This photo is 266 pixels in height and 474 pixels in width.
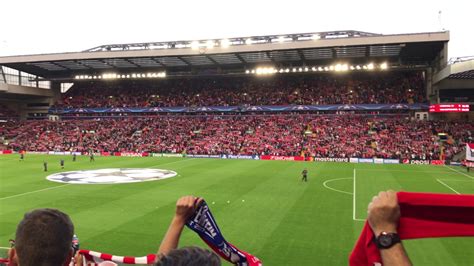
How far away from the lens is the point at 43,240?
2902 mm

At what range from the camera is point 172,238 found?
3773mm

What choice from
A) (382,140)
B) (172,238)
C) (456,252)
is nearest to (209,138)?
(382,140)

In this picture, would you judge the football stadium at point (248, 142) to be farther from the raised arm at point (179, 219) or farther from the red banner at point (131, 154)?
the red banner at point (131, 154)

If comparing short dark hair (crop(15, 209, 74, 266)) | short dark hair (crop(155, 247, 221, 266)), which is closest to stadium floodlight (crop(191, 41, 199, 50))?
short dark hair (crop(15, 209, 74, 266))

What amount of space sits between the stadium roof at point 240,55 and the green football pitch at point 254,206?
2205 centimetres

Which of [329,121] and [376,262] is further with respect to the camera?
[329,121]

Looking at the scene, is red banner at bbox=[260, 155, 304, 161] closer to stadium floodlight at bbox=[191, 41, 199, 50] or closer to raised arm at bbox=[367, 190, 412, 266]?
stadium floodlight at bbox=[191, 41, 199, 50]

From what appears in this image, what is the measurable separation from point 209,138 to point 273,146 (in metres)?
11.9

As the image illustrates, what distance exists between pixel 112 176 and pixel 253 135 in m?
32.0

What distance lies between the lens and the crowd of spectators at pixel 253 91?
67688mm

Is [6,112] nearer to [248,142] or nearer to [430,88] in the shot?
[248,142]

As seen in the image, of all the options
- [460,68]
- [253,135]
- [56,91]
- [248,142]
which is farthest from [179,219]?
[56,91]

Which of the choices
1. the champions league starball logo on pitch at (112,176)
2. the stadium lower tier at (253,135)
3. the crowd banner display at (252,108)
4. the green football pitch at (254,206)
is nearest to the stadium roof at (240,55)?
the crowd banner display at (252,108)

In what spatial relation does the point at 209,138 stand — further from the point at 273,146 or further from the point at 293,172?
the point at 293,172
